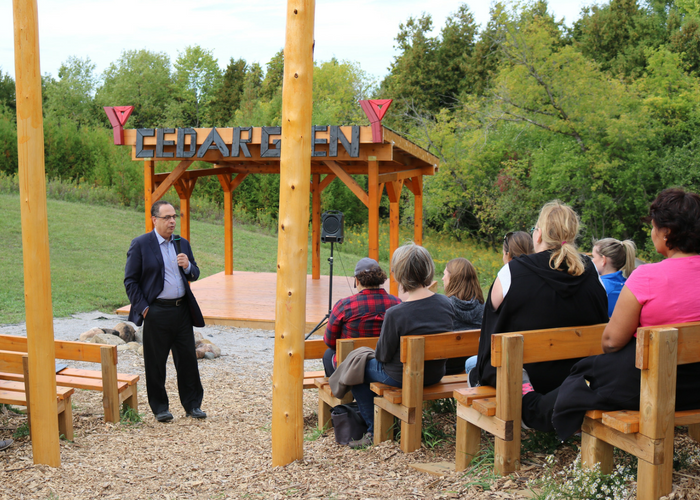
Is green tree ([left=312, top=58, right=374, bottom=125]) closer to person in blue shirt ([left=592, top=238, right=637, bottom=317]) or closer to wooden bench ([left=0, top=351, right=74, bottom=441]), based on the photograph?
person in blue shirt ([left=592, top=238, right=637, bottom=317])

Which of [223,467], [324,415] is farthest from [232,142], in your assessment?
[223,467]

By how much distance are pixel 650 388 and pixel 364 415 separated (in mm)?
1775

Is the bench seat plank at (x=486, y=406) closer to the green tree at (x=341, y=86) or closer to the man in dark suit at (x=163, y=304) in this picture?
the man in dark suit at (x=163, y=304)

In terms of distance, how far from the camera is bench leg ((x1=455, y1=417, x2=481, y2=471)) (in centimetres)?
282

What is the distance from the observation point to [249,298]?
10.4 m

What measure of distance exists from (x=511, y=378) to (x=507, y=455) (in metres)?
0.33

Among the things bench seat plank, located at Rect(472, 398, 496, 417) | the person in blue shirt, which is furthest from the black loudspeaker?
bench seat plank, located at Rect(472, 398, 496, 417)

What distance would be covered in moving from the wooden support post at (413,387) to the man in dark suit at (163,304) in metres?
1.90

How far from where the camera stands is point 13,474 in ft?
10.2

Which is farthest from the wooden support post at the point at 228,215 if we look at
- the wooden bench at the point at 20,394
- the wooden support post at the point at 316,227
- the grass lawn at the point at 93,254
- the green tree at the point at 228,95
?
the green tree at the point at 228,95

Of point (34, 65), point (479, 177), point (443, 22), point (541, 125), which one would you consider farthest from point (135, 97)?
point (34, 65)

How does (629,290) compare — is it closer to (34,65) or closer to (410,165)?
(34,65)

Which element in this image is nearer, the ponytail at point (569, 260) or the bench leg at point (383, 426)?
the ponytail at point (569, 260)

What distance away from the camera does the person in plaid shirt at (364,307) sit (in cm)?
378
